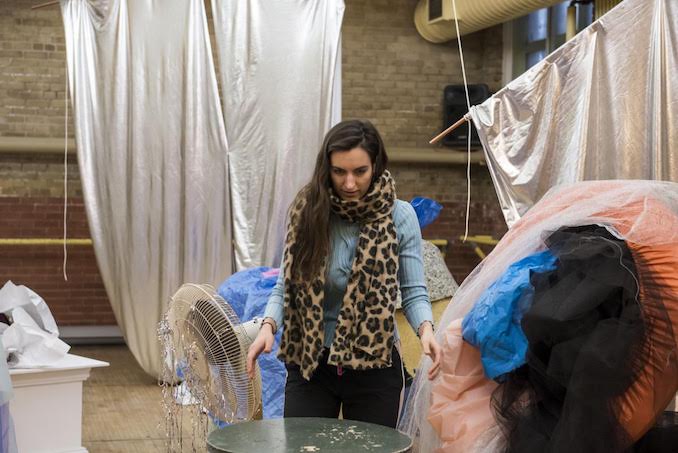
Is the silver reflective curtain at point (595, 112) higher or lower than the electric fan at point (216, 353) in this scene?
higher

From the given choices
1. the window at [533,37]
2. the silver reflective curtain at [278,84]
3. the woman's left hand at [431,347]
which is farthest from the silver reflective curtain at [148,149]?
the woman's left hand at [431,347]

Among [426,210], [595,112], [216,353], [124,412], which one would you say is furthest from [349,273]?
[124,412]

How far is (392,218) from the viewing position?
2.77 metres

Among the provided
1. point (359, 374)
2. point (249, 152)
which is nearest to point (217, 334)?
point (359, 374)

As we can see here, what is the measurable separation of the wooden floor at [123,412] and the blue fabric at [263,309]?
435mm

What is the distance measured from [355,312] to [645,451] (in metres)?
0.81

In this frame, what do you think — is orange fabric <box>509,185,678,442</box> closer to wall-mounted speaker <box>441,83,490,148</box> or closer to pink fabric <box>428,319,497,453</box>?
pink fabric <box>428,319,497,453</box>

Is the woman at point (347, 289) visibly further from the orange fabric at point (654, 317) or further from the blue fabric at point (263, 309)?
the blue fabric at point (263, 309)

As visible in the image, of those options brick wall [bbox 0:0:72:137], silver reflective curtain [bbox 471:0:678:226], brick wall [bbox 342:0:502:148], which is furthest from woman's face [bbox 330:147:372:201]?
brick wall [bbox 342:0:502:148]

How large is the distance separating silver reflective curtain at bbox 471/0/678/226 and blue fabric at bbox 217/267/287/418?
1.29 meters

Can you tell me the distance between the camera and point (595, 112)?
453 centimetres

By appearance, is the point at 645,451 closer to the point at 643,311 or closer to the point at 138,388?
the point at 643,311

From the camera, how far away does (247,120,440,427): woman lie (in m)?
2.67

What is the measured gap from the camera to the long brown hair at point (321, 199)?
8.77ft
